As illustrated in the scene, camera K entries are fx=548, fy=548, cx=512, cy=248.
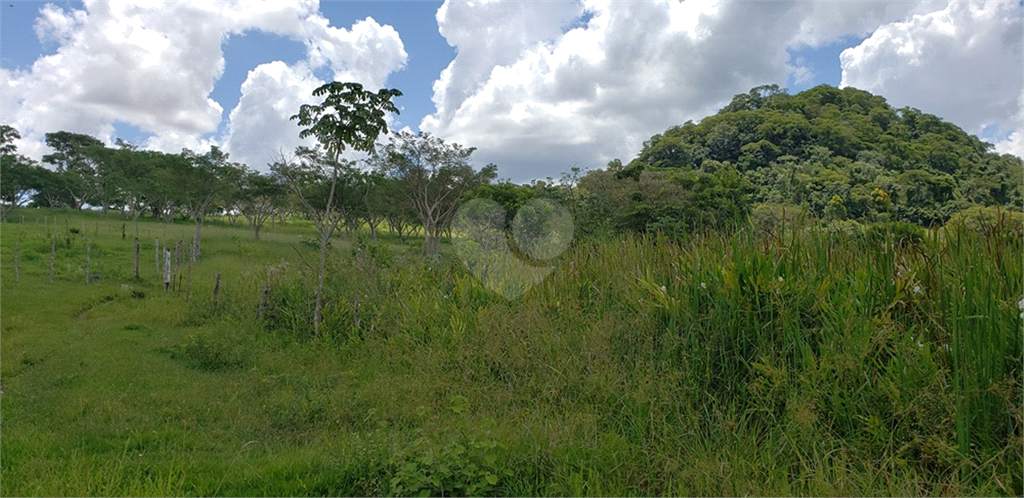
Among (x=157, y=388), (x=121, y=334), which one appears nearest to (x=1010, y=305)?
(x=157, y=388)

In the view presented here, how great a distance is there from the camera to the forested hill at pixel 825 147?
2461cm

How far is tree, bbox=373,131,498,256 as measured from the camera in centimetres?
2488

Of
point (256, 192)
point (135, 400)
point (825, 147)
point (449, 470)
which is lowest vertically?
point (135, 400)

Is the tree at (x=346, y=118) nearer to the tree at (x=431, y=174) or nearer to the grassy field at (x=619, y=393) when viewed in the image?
the grassy field at (x=619, y=393)

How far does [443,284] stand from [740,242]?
3669 millimetres

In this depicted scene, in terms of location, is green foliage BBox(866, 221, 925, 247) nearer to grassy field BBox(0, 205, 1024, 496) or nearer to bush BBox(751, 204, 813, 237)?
grassy field BBox(0, 205, 1024, 496)

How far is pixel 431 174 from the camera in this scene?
83.5 feet

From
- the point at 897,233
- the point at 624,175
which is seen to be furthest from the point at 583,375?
the point at 624,175

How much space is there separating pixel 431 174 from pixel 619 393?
2260 cm

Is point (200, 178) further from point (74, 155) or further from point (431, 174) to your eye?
point (74, 155)

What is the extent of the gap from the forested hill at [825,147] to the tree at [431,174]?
7.13 m

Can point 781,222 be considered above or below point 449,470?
above

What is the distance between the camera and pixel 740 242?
454 cm

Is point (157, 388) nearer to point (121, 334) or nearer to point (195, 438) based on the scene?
point (195, 438)
